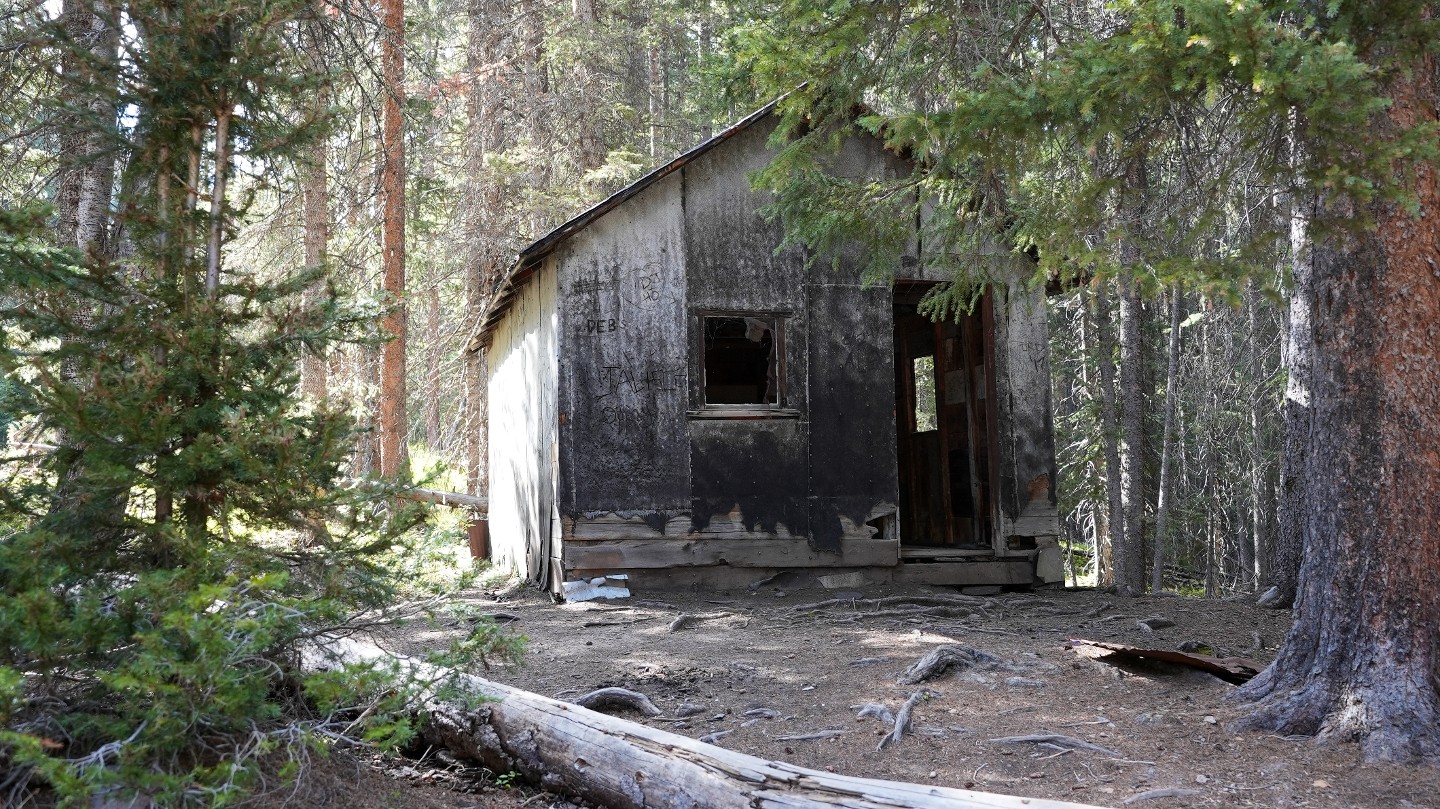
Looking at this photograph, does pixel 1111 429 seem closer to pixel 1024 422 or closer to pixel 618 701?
pixel 1024 422

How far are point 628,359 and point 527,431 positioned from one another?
2.18 metres

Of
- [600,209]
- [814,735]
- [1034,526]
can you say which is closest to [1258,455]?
[1034,526]

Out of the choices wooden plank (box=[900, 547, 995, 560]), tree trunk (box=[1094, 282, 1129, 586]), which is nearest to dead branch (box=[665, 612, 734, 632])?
wooden plank (box=[900, 547, 995, 560])

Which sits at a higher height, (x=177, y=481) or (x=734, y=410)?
(x=734, y=410)

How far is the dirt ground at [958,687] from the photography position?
4.89m

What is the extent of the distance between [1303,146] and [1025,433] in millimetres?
6604

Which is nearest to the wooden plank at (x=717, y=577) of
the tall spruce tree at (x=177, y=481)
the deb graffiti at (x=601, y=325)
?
the deb graffiti at (x=601, y=325)

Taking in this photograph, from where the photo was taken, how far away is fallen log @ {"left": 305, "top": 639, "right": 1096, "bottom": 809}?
4.00 meters

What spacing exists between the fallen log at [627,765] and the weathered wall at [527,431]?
18.3 feet

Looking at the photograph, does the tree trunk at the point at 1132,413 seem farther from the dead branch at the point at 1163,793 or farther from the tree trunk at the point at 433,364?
the tree trunk at the point at 433,364

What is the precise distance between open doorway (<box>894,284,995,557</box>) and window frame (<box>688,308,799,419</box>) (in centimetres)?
195

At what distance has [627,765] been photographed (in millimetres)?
4613

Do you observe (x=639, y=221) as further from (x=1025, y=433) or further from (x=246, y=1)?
(x=246, y=1)

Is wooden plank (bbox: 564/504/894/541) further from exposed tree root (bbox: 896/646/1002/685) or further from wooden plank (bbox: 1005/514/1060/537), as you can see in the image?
exposed tree root (bbox: 896/646/1002/685)
